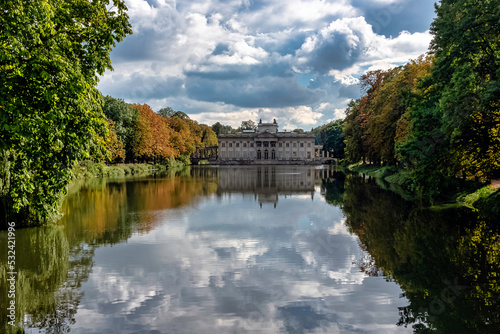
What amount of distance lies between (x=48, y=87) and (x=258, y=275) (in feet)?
21.2

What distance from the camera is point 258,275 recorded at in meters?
10.1

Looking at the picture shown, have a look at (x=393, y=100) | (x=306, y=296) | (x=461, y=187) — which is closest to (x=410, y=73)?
(x=393, y=100)

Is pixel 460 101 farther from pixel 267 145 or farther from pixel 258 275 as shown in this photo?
pixel 267 145

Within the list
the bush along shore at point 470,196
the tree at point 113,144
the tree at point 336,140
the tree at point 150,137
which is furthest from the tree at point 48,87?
the tree at point 336,140

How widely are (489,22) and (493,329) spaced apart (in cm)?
1373

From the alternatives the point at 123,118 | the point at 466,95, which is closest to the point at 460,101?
the point at 466,95

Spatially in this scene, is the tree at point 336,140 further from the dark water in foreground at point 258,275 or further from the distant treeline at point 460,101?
the dark water in foreground at point 258,275

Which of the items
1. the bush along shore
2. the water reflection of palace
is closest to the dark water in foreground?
the bush along shore

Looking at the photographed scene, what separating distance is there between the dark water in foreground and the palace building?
4432 inches

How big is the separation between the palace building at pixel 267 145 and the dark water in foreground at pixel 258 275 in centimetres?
11257

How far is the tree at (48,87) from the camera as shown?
888 centimetres

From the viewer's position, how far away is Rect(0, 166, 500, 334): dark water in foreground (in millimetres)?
7484

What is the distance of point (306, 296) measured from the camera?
8.70 meters

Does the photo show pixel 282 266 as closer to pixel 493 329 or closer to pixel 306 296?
pixel 306 296
